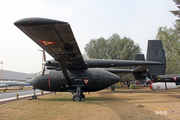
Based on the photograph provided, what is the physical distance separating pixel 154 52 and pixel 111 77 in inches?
199

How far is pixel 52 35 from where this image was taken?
6922mm

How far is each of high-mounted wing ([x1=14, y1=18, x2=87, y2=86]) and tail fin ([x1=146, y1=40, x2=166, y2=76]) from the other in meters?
7.49

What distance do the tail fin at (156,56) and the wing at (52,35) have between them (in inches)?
295

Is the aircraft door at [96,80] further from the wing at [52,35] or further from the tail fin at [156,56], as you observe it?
the tail fin at [156,56]

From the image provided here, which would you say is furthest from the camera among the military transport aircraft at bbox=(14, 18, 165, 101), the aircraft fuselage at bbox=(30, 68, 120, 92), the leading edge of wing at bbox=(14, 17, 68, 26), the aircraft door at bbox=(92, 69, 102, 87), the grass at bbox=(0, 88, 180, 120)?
the aircraft door at bbox=(92, 69, 102, 87)

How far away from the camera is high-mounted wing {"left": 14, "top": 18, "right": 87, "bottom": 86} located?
222 inches

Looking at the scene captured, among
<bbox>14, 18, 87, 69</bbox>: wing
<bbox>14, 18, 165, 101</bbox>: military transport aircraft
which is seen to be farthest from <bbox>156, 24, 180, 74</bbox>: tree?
<bbox>14, 18, 87, 69</bbox>: wing

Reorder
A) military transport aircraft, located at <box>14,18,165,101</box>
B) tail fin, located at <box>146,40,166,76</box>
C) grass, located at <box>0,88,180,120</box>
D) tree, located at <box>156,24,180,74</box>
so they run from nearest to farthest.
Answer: grass, located at <box>0,88,180,120</box> < military transport aircraft, located at <box>14,18,165,101</box> < tail fin, located at <box>146,40,166,76</box> < tree, located at <box>156,24,180,74</box>

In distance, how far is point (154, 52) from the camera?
508 inches

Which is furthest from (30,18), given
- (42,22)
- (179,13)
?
(179,13)

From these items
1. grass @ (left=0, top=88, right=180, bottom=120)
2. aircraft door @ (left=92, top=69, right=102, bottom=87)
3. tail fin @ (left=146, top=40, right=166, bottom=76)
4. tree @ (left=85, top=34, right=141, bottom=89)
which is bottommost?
grass @ (left=0, top=88, right=180, bottom=120)

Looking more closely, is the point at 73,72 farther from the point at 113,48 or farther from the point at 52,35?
the point at 113,48

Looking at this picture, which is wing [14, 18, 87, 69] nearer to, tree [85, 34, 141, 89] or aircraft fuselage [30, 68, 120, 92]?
aircraft fuselage [30, 68, 120, 92]

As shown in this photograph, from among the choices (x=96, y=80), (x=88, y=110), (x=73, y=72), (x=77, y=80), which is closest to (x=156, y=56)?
(x=96, y=80)
